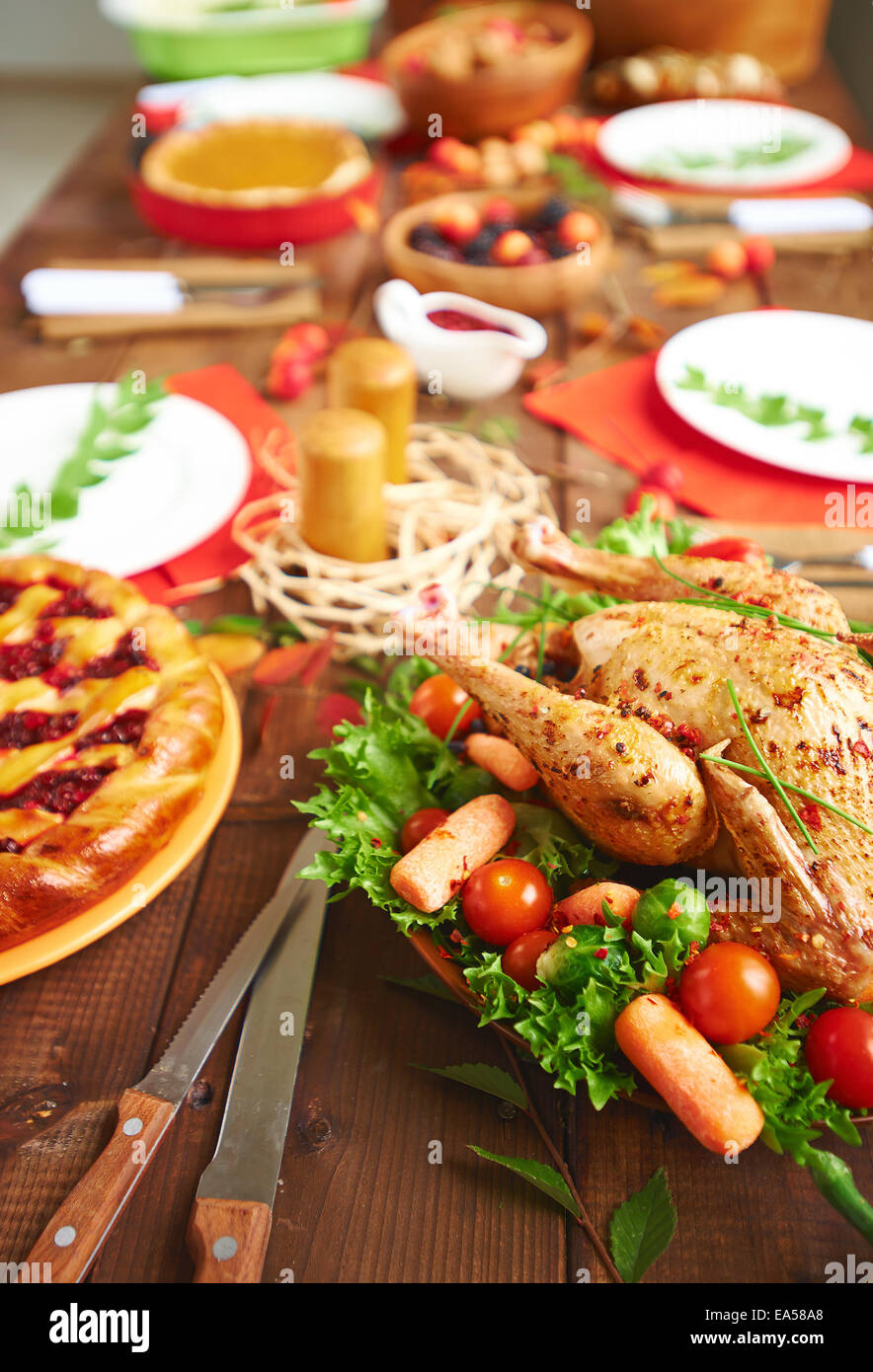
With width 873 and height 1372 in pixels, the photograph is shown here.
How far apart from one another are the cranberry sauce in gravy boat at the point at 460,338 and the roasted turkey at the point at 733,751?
3.42 ft

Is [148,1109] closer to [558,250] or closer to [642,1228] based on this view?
[642,1228]

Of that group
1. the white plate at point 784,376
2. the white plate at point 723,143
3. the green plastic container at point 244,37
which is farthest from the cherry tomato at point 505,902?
the green plastic container at point 244,37

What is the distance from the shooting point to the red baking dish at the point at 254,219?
2730 millimetres

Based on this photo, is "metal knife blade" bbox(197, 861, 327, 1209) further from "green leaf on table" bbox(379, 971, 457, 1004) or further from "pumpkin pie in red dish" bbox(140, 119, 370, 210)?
"pumpkin pie in red dish" bbox(140, 119, 370, 210)

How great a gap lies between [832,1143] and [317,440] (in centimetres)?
129

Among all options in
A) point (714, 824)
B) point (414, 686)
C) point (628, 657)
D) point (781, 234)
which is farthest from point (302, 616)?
point (781, 234)

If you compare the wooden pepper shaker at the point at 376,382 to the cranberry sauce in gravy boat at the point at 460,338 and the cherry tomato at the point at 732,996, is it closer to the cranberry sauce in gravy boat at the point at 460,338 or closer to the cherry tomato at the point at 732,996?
the cranberry sauce in gravy boat at the point at 460,338

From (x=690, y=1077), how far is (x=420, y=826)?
1.47ft

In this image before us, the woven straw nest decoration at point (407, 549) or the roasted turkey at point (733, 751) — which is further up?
the roasted turkey at point (733, 751)

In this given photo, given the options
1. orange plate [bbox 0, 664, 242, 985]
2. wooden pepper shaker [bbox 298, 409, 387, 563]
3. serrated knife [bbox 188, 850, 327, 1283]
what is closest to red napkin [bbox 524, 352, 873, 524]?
wooden pepper shaker [bbox 298, 409, 387, 563]

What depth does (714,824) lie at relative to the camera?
3.97 ft

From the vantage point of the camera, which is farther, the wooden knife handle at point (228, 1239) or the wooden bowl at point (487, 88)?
the wooden bowl at point (487, 88)

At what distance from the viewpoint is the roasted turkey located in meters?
1.12

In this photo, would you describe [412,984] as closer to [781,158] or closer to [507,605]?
[507,605]
